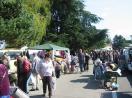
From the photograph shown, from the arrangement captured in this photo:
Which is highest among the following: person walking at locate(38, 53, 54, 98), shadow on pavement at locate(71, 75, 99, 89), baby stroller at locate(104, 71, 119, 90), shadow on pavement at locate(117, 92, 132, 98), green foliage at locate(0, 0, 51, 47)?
green foliage at locate(0, 0, 51, 47)

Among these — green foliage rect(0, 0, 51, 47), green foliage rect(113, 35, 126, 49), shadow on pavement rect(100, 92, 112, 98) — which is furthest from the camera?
green foliage rect(113, 35, 126, 49)

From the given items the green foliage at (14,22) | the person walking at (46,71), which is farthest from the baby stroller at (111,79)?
the green foliage at (14,22)

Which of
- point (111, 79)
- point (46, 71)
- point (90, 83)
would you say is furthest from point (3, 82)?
point (90, 83)

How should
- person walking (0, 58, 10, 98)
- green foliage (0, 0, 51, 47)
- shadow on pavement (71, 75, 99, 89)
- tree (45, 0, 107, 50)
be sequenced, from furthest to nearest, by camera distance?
tree (45, 0, 107, 50) < green foliage (0, 0, 51, 47) < shadow on pavement (71, 75, 99, 89) < person walking (0, 58, 10, 98)

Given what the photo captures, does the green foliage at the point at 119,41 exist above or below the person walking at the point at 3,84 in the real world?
above

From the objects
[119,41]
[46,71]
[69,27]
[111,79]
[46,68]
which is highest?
[69,27]

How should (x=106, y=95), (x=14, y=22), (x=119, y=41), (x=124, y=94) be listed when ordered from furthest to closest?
(x=119, y=41) < (x=14, y=22) < (x=124, y=94) < (x=106, y=95)

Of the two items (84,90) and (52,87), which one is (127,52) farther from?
(52,87)

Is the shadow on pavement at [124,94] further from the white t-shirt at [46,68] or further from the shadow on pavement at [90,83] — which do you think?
the white t-shirt at [46,68]

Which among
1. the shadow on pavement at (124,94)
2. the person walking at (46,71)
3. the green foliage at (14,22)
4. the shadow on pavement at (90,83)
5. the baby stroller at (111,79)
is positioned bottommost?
the shadow on pavement at (124,94)

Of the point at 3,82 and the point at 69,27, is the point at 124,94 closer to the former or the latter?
the point at 3,82

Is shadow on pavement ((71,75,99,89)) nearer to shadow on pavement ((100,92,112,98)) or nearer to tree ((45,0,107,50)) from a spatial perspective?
shadow on pavement ((100,92,112,98))

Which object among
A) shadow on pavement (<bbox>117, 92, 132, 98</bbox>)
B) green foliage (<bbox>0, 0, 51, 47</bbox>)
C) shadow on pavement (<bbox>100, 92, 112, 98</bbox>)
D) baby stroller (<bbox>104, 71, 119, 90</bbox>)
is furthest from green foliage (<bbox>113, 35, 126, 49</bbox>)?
shadow on pavement (<bbox>100, 92, 112, 98</bbox>)

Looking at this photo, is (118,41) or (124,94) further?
(118,41)
